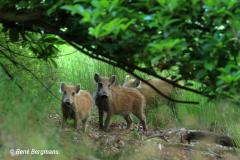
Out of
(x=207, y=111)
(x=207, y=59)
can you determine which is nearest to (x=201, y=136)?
(x=207, y=111)

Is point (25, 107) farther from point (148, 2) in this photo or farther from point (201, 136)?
point (201, 136)

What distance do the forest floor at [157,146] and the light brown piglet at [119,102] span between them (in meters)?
0.60

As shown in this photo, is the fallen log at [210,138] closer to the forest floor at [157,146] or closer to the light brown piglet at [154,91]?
the forest floor at [157,146]

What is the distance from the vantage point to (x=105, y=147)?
836cm

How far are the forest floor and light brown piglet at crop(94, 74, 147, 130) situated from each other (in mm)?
600

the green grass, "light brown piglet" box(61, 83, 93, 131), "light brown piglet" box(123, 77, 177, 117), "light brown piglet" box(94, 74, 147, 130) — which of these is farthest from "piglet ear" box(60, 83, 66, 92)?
"light brown piglet" box(123, 77, 177, 117)

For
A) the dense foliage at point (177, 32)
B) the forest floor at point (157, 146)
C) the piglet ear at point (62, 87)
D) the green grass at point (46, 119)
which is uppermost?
the dense foliage at point (177, 32)

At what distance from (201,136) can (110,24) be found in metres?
6.62

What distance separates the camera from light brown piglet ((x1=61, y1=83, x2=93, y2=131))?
9.36 m

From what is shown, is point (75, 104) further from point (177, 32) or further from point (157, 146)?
point (177, 32)

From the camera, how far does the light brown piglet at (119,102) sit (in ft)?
34.1

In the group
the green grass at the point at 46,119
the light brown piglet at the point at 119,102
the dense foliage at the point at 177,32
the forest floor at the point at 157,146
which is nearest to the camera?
the dense foliage at the point at 177,32

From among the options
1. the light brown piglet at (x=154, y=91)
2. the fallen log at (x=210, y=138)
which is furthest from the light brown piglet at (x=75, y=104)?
the light brown piglet at (x=154, y=91)

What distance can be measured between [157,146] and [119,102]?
2.33m
